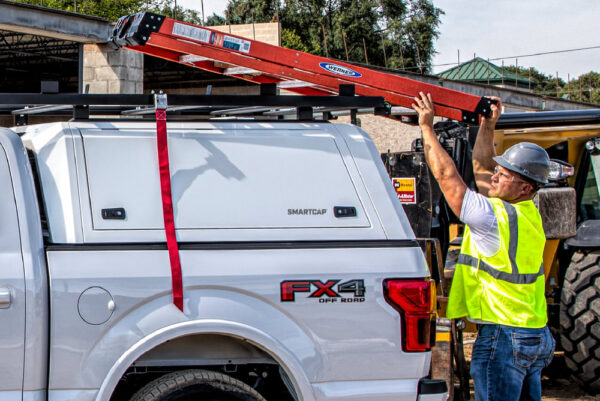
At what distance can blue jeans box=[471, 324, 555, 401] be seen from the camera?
13.5 ft

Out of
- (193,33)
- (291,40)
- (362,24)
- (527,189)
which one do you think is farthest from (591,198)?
(362,24)

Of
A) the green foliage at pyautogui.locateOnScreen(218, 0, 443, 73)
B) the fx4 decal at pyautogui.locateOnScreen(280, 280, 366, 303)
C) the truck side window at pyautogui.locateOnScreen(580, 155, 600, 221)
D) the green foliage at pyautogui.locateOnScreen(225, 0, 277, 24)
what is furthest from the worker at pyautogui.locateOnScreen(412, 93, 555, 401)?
the green foliage at pyautogui.locateOnScreen(225, 0, 277, 24)

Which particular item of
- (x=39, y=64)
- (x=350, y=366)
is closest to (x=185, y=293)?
(x=350, y=366)

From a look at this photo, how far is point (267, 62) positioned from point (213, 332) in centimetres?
171

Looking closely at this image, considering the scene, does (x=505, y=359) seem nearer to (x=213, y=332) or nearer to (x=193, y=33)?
(x=213, y=332)

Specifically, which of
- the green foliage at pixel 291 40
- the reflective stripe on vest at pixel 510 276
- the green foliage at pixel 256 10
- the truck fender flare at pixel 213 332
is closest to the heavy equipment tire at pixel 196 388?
the truck fender flare at pixel 213 332

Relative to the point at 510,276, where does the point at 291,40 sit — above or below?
above

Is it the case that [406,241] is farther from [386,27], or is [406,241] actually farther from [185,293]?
[386,27]

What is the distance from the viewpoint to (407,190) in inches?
256

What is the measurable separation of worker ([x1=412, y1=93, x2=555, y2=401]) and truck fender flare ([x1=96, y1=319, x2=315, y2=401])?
1.07 meters

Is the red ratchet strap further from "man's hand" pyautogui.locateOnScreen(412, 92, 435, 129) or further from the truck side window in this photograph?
the truck side window

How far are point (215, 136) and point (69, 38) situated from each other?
1374 centimetres

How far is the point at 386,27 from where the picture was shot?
6569cm

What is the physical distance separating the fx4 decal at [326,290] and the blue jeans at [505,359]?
0.86 metres
